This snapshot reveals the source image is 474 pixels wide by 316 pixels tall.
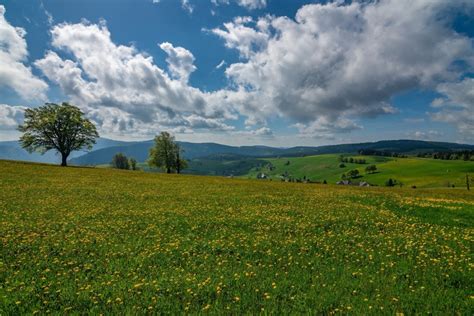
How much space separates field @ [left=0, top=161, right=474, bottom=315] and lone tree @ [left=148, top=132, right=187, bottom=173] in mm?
81996

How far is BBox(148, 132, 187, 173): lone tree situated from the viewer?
330ft

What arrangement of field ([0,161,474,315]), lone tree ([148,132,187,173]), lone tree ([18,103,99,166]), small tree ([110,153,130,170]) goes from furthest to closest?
small tree ([110,153,130,170]), lone tree ([148,132,187,173]), lone tree ([18,103,99,166]), field ([0,161,474,315])

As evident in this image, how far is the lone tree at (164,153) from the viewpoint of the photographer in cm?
10062

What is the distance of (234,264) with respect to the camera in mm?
10297

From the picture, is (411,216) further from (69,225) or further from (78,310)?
(69,225)

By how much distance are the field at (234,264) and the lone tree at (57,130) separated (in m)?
64.4

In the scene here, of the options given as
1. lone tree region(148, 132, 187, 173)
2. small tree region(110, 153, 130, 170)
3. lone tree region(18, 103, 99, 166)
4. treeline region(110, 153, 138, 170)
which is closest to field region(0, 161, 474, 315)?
lone tree region(18, 103, 99, 166)

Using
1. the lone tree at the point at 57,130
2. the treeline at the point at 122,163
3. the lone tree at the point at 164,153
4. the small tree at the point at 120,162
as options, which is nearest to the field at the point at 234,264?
the lone tree at the point at 57,130

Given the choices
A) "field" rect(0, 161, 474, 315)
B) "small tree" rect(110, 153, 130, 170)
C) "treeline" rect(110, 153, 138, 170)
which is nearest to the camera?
"field" rect(0, 161, 474, 315)

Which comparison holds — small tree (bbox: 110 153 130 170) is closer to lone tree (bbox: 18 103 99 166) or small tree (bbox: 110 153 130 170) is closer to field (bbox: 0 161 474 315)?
lone tree (bbox: 18 103 99 166)

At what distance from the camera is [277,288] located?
26.5ft

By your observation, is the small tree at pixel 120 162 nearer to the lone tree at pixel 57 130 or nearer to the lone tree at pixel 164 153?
the lone tree at pixel 164 153

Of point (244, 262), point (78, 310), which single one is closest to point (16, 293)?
point (78, 310)

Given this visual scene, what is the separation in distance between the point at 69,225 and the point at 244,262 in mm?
12336
